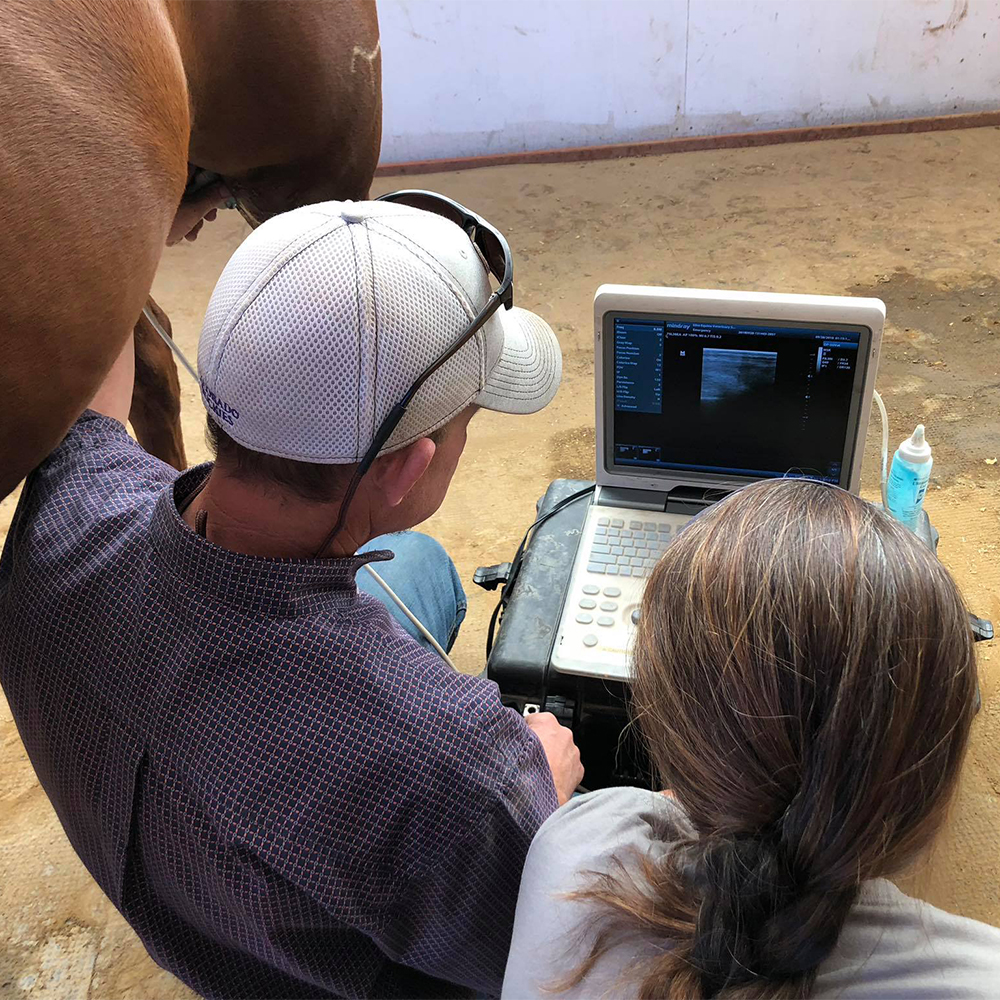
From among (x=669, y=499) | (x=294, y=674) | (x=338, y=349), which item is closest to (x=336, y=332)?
(x=338, y=349)

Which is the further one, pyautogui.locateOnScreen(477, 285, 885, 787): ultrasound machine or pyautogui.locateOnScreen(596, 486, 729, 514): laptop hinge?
pyautogui.locateOnScreen(596, 486, 729, 514): laptop hinge

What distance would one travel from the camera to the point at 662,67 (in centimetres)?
318

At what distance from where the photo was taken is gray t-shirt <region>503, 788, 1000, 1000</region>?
51cm

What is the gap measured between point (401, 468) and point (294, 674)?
0.61 ft

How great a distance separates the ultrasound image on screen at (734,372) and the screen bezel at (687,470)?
0.04 metres

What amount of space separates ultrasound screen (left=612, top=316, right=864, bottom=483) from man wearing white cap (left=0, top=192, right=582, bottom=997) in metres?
0.28

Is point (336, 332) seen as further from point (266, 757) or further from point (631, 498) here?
point (631, 498)

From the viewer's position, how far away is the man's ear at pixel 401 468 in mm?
718

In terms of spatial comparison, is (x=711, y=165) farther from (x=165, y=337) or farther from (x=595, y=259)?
(x=165, y=337)

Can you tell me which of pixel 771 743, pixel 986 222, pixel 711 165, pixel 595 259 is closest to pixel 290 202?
pixel 595 259

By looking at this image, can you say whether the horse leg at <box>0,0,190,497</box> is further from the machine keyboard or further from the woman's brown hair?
the woman's brown hair

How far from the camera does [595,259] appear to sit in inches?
108

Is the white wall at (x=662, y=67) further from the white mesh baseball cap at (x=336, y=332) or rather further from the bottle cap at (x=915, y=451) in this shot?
the white mesh baseball cap at (x=336, y=332)

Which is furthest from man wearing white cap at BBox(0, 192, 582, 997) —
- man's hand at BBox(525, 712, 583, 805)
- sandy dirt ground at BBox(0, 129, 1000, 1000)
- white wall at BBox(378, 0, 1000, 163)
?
white wall at BBox(378, 0, 1000, 163)
